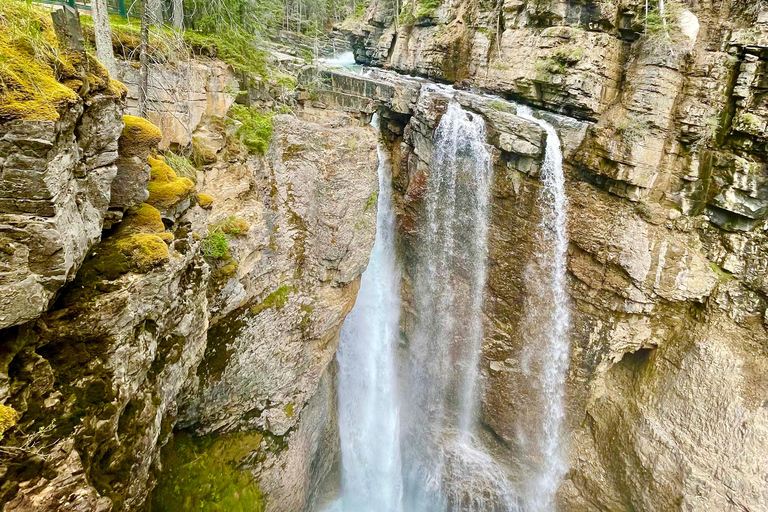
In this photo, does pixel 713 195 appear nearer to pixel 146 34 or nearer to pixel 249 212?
pixel 249 212

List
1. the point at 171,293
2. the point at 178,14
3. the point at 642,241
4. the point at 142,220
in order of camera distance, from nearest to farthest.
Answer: the point at 171,293 → the point at 142,220 → the point at 178,14 → the point at 642,241

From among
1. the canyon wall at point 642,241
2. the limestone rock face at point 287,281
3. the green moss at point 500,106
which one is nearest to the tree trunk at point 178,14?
the limestone rock face at point 287,281

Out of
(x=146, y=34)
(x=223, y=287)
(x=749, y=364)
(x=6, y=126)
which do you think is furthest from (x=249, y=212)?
(x=749, y=364)

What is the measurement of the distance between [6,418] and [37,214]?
170cm

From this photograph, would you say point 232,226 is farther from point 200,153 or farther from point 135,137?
point 135,137

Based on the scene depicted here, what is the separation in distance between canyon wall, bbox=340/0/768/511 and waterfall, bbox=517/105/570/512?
0.98 feet

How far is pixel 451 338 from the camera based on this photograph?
50.6 feet

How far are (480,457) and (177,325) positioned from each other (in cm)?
1320

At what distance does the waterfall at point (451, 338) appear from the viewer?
14.3 m

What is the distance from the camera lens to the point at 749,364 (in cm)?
1074

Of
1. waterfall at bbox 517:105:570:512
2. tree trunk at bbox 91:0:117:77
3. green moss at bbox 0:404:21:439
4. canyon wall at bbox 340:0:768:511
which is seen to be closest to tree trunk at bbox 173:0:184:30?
tree trunk at bbox 91:0:117:77

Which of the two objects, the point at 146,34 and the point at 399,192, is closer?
Answer: the point at 146,34

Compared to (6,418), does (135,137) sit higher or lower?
higher

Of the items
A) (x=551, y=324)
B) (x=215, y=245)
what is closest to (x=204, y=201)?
(x=215, y=245)
